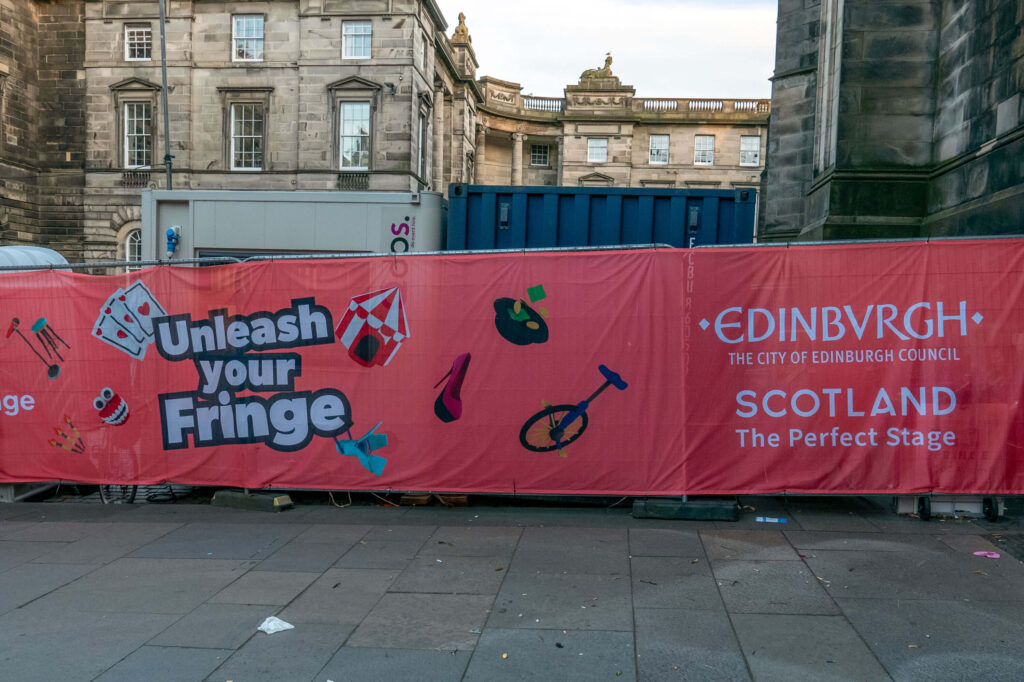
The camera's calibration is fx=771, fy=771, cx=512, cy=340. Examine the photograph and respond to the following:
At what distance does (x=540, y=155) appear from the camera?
54.2m

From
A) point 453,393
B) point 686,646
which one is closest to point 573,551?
point 686,646

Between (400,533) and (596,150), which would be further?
(596,150)

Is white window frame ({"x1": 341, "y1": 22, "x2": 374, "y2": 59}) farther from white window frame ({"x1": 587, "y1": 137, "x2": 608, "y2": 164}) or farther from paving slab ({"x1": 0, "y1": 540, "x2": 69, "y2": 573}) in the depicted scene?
paving slab ({"x1": 0, "y1": 540, "x2": 69, "y2": 573})

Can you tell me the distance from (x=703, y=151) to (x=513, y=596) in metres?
50.6

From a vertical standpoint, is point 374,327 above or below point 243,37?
below

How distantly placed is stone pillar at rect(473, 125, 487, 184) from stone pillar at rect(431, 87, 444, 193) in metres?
7.41

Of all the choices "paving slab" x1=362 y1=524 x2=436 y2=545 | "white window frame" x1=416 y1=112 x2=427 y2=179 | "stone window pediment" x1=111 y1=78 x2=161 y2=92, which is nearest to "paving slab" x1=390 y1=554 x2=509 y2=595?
"paving slab" x1=362 y1=524 x2=436 y2=545

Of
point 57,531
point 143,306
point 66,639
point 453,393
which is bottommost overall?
point 57,531

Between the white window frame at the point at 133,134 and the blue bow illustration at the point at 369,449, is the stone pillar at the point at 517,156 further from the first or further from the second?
the blue bow illustration at the point at 369,449

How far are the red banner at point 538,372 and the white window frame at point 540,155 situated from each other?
4795cm

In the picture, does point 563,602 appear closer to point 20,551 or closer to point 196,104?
point 20,551

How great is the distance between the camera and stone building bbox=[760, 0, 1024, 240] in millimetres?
8797

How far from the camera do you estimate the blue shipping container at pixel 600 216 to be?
9.92 m

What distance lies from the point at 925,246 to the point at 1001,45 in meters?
4.02
